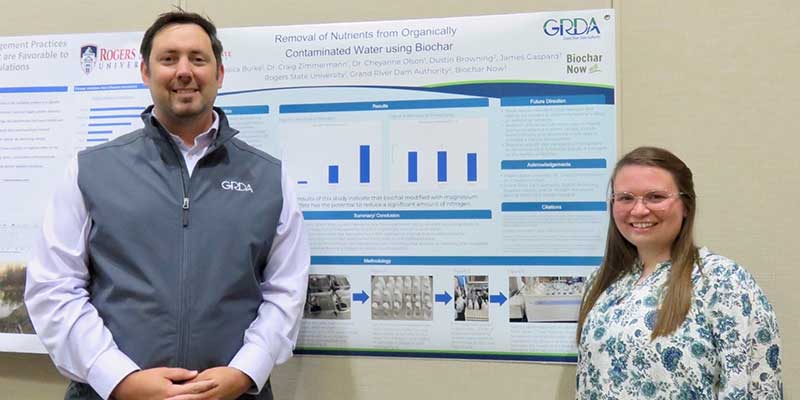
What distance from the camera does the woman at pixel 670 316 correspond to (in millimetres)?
1209

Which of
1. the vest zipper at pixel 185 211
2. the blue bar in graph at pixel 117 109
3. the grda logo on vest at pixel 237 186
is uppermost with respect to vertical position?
the blue bar in graph at pixel 117 109

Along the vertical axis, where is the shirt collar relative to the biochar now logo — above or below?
below

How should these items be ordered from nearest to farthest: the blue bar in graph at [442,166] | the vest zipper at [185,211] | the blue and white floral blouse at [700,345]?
the blue and white floral blouse at [700,345] → the vest zipper at [185,211] → the blue bar in graph at [442,166]

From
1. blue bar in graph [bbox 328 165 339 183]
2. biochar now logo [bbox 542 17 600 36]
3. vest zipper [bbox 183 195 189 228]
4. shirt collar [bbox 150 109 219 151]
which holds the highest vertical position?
biochar now logo [bbox 542 17 600 36]

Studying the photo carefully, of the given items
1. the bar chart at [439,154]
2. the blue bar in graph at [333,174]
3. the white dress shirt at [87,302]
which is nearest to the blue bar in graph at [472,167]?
the bar chart at [439,154]

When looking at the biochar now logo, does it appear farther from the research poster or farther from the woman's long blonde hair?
the woman's long blonde hair

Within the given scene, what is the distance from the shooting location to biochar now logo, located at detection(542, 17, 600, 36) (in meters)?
1.64

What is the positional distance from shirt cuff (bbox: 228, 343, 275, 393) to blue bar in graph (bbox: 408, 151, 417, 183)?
2.02ft

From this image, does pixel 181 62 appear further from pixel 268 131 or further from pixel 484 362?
pixel 484 362

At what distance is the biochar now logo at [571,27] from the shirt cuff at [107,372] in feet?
4.24

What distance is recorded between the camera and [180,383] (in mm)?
1272

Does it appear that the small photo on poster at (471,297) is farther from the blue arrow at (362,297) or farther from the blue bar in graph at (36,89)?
the blue bar in graph at (36,89)

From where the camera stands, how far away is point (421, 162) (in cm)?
171

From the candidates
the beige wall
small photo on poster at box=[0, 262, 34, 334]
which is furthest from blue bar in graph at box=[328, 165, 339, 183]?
small photo on poster at box=[0, 262, 34, 334]
